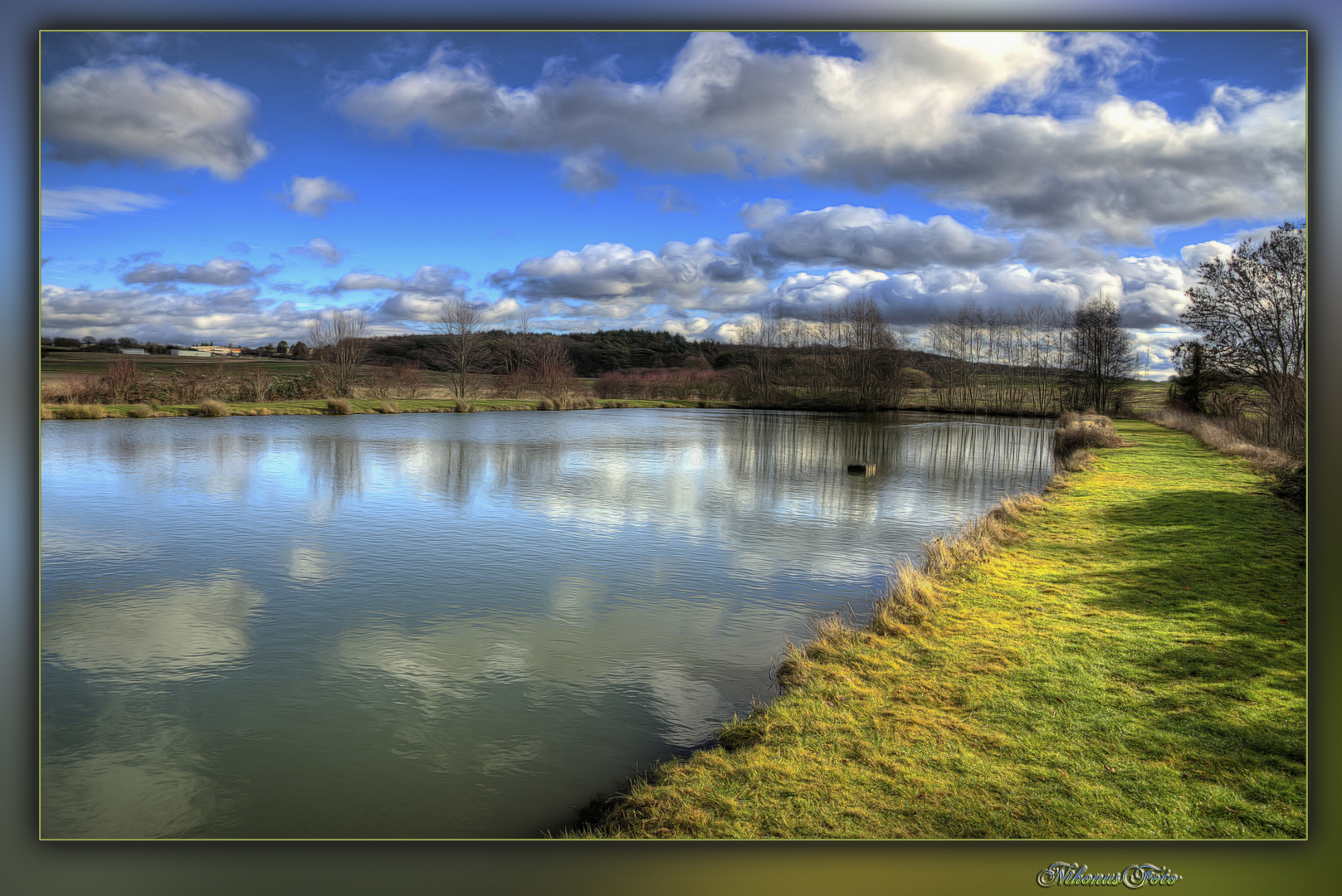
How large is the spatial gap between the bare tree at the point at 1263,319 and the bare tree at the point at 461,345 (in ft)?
33.7

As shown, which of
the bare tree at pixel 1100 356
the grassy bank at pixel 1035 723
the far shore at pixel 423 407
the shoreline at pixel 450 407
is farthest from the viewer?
the shoreline at pixel 450 407

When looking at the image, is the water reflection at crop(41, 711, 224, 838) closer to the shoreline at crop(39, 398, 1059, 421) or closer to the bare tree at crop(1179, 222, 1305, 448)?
the bare tree at crop(1179, 222, 1305, 448)

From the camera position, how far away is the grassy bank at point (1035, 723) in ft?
10.9

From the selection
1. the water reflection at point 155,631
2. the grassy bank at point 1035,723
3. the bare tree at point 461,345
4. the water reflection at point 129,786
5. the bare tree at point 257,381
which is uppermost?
the bare tree at point 461,345

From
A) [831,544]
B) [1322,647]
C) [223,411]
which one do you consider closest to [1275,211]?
[1322,647]

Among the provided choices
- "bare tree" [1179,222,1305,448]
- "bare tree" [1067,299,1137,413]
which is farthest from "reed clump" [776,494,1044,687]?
"bare tree" [1179,222,1305,448]

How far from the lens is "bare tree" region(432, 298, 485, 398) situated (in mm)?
14375

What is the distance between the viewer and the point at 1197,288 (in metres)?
5.91

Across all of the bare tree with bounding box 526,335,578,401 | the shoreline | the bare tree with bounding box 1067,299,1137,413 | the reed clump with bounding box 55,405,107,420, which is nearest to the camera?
the bare tree with bounding box 1067,299,1137,413

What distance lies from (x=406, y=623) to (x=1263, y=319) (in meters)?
7.42

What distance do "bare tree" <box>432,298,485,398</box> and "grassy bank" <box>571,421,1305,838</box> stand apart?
9.62 m

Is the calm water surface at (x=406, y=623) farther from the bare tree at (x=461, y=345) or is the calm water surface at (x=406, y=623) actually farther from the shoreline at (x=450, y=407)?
the shoreline at (x=450, y=407)

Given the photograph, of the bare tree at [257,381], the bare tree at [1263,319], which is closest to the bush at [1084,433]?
the bare tree at [1263,319]

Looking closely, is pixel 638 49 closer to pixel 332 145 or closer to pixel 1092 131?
pixel 332 145
